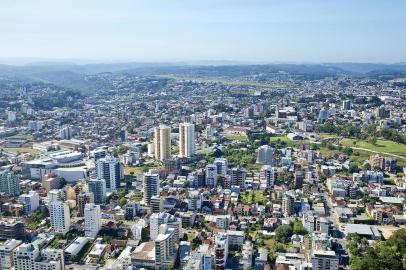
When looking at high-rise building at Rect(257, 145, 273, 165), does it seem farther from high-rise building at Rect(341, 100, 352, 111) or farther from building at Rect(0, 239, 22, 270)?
high-rise building at Rect(341, 100, 352, 111)

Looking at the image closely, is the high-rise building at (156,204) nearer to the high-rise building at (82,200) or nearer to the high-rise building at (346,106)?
the high-rise building at (82,200)

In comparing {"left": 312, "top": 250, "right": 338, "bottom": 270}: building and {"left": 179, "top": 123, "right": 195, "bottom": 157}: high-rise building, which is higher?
{"left": 179, "top": 123, "right": 195, "bottom": 157}: high-rise building

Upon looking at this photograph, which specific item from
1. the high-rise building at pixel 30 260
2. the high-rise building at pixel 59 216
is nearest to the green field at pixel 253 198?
the high-rise building at pixel 59 216

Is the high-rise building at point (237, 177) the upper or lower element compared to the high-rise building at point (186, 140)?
lower

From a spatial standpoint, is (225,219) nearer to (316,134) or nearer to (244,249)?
(244,249)

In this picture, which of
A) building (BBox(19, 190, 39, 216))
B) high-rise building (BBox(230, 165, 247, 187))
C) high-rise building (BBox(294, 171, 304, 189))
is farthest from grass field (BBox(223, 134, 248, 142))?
building (BBox(19, 190, 39, 216))
